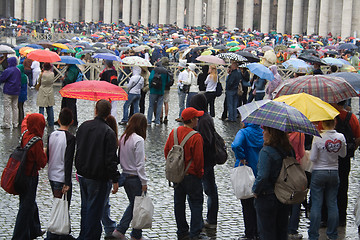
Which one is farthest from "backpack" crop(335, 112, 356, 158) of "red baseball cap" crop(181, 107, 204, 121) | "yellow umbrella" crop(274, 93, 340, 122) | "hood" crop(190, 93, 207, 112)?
"red baseball cap" crop(181, 107, 204, 121)

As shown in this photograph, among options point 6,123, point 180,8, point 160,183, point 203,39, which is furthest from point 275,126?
point 180,8

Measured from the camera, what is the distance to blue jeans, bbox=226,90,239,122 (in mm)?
16000

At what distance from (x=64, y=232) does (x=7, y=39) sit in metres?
36.3

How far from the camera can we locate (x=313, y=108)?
23.3ft

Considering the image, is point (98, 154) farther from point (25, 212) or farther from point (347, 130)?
point (347, 130)

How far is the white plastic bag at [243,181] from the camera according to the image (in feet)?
22.9

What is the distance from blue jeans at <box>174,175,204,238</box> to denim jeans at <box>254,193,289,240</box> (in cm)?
114

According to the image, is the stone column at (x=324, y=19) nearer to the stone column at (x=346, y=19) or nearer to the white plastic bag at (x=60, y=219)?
the stone column at (x=346, y=19)

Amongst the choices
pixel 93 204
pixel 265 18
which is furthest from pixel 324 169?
pixel 265 18

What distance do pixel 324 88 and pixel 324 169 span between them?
1253 mm

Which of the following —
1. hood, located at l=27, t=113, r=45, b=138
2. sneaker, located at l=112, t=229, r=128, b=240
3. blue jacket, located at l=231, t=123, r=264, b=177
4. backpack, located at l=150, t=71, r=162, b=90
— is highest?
hood, located at l=27, t=113, r=45, b=138

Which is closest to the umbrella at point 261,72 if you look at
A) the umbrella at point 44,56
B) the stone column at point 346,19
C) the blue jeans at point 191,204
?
the umbrella at point 44,56

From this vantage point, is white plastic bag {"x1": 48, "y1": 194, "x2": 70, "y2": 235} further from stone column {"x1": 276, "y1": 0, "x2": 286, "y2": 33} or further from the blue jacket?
stone column {"x1": 276, "y1": 0, "x2": 286, "y2": 33}

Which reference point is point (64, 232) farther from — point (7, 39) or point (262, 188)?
point (7, 39)
